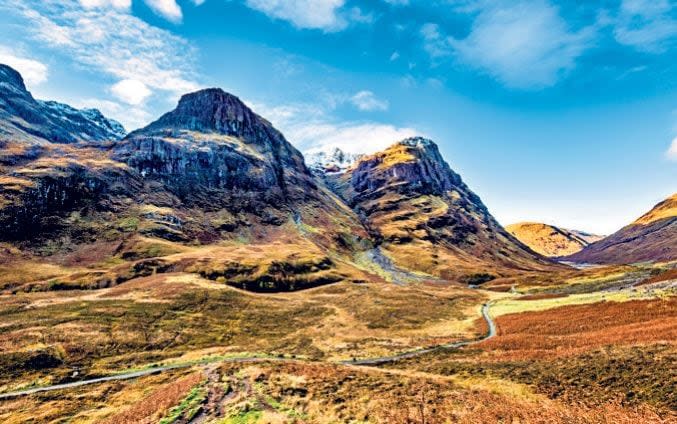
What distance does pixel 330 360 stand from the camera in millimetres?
58812

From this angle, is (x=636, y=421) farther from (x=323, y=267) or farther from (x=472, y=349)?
(x=323, y=267)

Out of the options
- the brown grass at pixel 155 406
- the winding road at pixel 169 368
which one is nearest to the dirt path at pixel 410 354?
the winding road at pixel 169 368

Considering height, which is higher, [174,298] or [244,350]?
[174,298]

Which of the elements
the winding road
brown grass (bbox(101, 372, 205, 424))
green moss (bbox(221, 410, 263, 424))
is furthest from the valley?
the winding road

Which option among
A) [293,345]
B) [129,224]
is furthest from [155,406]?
[129,224]

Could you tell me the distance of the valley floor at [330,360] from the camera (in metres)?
29.5

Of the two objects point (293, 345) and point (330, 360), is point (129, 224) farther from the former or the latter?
point (330, 360)

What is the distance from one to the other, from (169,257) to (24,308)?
62.6 meters

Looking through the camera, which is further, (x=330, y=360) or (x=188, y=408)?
(x=330, y=360)

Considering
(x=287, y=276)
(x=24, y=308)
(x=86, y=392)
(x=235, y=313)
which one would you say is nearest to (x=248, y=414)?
(x=86, y=392)

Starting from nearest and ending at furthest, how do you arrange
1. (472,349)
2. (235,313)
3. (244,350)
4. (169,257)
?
1. (472,349)
2. (244,350)
3. (235,313)
4. (169,257)

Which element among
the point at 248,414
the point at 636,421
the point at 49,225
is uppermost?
the point at 49,225

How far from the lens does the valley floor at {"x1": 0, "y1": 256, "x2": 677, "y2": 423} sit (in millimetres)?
29531

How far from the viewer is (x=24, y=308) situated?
87.2m
